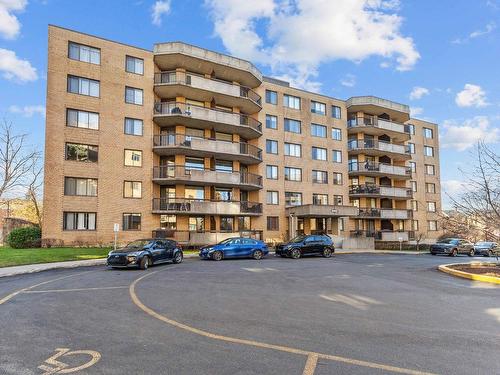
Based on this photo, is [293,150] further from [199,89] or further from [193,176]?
[193,176]

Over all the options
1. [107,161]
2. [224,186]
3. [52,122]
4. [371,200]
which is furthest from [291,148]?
[52,122]

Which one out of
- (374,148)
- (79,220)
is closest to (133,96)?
(79,220)

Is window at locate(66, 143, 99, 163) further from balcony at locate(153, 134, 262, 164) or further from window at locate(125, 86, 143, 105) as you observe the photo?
window at locate(125, 86, 143, 105)

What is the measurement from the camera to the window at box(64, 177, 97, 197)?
27.3 metres

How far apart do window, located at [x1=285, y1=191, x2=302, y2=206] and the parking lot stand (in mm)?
26445

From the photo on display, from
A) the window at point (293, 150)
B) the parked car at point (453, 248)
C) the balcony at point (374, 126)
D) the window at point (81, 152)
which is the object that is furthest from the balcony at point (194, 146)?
the parked car at point (453, 248)

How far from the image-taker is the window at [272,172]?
3750cm

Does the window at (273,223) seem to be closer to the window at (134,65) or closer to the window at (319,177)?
the window at (319,177)

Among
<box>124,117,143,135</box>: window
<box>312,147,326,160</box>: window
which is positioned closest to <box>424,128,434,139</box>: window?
<box>312,147,326,160</box>: window

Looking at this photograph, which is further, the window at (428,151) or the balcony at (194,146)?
the window at (428,151)

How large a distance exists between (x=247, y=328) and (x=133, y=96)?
2805cm

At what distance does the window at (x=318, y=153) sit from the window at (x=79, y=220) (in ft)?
81.0

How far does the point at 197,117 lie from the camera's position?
1220 inches

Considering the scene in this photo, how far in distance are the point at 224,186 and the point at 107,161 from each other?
35.5 feet
